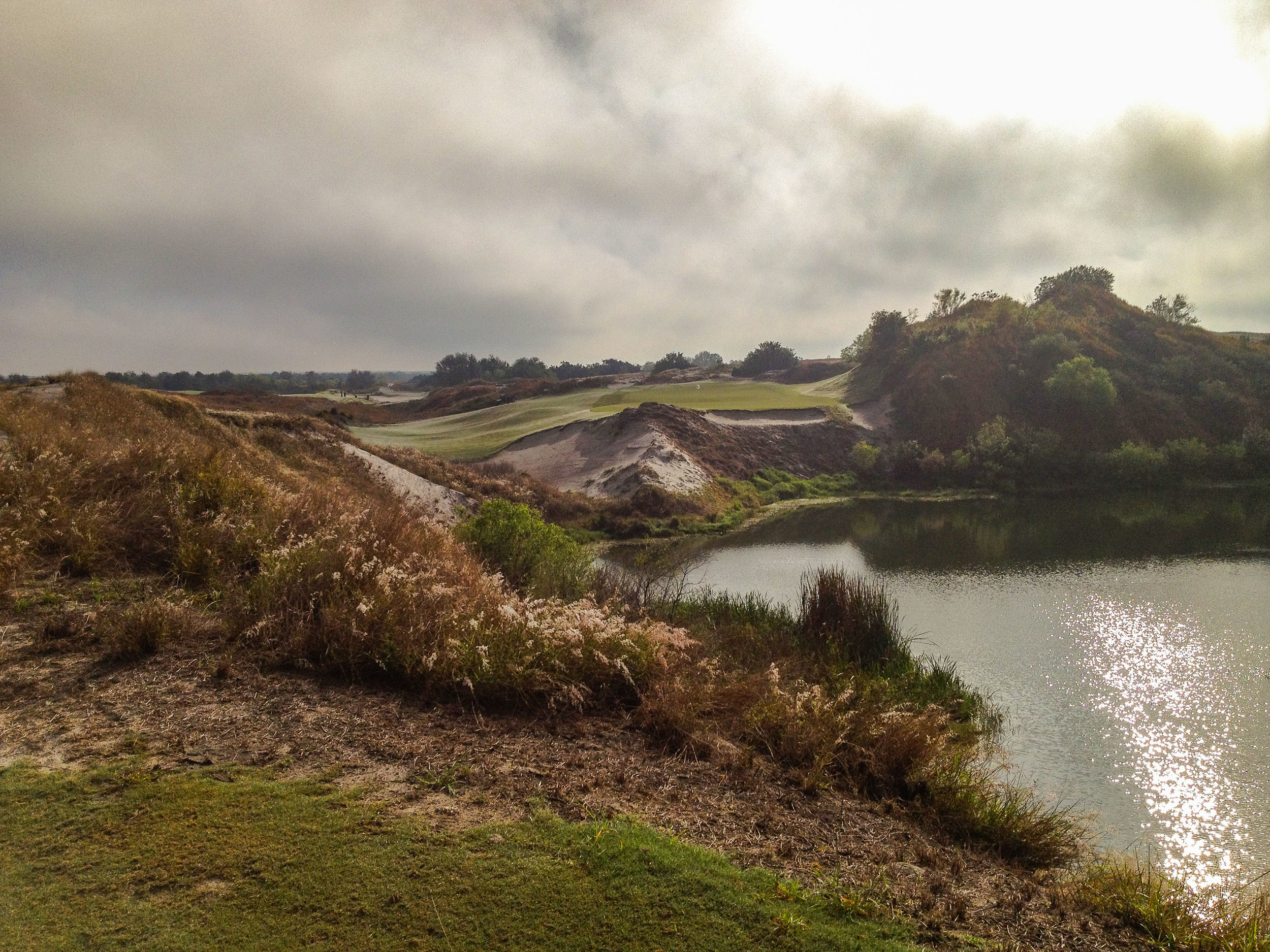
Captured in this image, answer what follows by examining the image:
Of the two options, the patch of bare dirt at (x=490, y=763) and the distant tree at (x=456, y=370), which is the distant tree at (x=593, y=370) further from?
the patch of bare dirt at (x=490, y=763)

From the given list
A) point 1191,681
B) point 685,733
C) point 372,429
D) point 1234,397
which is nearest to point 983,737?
point 1191,681

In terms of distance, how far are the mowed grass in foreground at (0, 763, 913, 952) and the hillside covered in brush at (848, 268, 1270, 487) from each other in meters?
40.6

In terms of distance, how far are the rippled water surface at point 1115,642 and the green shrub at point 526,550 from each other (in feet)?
21.2

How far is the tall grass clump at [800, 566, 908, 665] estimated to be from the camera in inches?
460

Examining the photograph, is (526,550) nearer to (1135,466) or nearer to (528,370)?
(1135,466)

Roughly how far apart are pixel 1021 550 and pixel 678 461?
17522 millimetres

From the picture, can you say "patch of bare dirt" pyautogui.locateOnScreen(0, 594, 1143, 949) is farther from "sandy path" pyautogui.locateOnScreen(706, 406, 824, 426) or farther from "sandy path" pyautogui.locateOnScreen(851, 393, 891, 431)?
"sandy path" pyautogui.locateOnScreen(851, 393, 891, 431)

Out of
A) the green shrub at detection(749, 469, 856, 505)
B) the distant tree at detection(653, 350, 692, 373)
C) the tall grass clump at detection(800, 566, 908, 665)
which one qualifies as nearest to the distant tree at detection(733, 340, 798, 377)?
the distant tree at detection(653, 350, 692, 373)

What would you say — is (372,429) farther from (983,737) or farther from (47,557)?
(983,737)

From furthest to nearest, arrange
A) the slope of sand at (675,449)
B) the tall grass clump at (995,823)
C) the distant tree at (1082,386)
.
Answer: the distant tree at (1082,386), the slope of sand at (675,449), the tall grass clump at (995,823)

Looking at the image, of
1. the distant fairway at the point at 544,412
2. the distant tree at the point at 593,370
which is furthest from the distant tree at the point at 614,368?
the distant fairway at the point at 544,412

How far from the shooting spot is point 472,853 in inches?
139

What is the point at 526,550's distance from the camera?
476 inches

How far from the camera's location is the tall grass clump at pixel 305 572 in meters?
5.85
